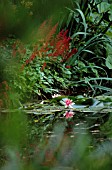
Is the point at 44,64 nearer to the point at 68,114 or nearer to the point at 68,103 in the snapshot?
the point at 68,103

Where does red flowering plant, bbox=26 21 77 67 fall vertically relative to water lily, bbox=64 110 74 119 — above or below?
above

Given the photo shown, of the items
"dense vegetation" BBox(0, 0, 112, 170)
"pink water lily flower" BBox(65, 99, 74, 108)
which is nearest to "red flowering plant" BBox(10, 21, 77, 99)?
"dense vegetation" BBox(0, 0, 112, 170)

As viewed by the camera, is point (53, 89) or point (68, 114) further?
point (53, 89)

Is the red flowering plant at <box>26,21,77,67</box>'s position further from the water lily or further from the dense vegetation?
the water lily

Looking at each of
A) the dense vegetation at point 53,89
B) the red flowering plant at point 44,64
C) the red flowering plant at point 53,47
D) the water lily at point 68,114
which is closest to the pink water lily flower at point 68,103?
the dense vegetation at point 53,89

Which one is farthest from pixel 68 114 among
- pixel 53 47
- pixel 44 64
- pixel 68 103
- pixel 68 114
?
pixel 53 47

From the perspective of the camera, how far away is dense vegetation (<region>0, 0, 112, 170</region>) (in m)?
1.37

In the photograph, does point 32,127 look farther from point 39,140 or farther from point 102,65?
point 102,65

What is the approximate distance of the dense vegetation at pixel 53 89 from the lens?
1.37 metres

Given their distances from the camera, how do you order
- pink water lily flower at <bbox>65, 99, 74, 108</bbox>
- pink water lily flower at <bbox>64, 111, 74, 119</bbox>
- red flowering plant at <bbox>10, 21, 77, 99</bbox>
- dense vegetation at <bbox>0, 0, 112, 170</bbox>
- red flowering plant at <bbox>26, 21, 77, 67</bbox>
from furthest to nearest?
red flowering plant at <bbox>26, 21, 77, 67</bbox>, red flowering plant at <bbox>10, 21, 77, 99</bbox>, pink water lily flower at <bbox>65, 99, 74, 108</bbox>, pink water lily flower at <bbox>64, 111, 74, 119</bbox>, dense vegetation at <bbox>0, 0, 112, 170</bbox>

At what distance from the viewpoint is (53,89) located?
10.7ft

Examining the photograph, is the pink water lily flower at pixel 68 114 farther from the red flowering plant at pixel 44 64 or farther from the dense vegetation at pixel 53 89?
the red flowering plant at pixel 44 64

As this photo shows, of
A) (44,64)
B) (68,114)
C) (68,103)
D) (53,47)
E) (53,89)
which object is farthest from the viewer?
(53,47)

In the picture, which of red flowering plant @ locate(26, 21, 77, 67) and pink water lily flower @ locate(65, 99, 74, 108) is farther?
red flowering plant @ locate(26, 21, 77, 67)
